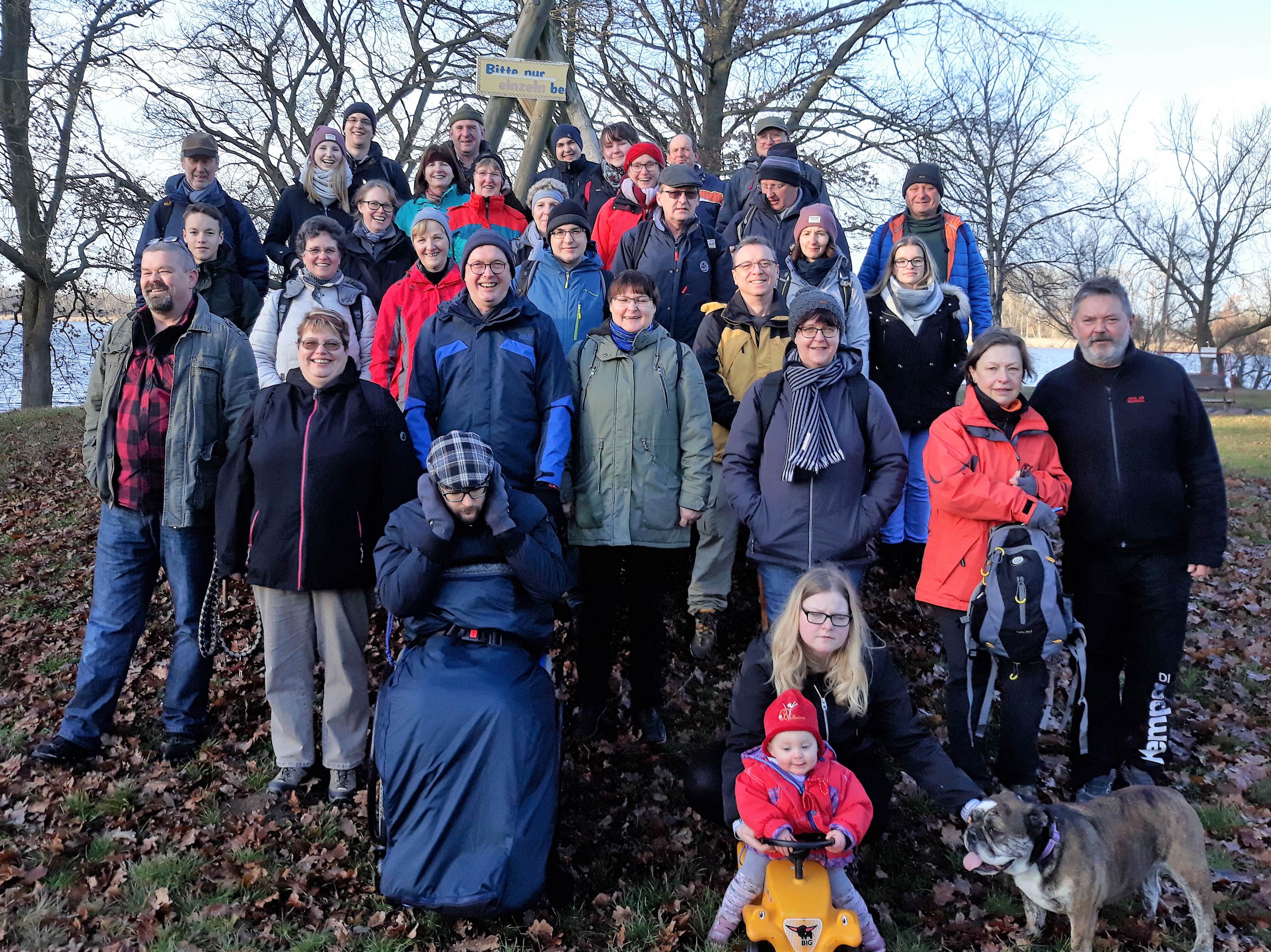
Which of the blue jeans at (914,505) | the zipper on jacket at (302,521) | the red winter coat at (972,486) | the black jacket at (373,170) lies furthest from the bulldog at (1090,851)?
the black jacket at (373,170)

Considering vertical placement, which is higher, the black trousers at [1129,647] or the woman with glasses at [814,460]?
the woman with glasses at [814,460]

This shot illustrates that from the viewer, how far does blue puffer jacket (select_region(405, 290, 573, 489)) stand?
4.55m

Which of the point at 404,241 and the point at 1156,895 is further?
the point at 404,241

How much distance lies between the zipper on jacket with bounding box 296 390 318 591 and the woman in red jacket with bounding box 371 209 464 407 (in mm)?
1106

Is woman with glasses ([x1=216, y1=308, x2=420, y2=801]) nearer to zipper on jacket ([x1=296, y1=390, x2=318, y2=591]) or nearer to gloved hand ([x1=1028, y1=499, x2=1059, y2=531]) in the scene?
zipper on jacket ([x1=296, y1=390, x2=318, y2=591])

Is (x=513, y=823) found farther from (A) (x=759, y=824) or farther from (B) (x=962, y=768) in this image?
(B) (x=962, y=768)

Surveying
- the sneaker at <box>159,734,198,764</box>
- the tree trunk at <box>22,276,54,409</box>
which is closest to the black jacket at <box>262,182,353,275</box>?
the sneaker at <box>159,734,198,764</box>

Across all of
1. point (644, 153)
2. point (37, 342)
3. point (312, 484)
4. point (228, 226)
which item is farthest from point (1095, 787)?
point (37, 342)

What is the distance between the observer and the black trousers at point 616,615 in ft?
15.7

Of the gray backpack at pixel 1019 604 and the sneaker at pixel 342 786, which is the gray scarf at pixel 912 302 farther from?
the sneaker at pixel 342 786

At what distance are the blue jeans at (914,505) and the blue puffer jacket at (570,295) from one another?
89.4 inches

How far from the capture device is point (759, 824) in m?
3.29

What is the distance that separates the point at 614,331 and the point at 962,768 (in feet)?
9.24

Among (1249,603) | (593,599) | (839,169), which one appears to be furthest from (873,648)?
(839,169)
